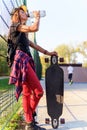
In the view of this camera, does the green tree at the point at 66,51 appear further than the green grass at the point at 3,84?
Yes

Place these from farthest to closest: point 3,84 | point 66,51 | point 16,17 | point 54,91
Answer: point 66,51 < point 54,91 < point 3,84 < point 16,17

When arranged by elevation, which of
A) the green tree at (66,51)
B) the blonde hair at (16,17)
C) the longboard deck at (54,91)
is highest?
the green tree at (66,51)

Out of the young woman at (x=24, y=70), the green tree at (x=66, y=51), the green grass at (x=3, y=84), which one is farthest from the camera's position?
the green tree at (x=66, y=51)

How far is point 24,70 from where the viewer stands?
496 cm

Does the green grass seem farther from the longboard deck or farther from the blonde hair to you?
the blonde hair

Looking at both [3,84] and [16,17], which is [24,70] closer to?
[3,84]

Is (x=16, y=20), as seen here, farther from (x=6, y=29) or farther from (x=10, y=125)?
(x=10, y=125)

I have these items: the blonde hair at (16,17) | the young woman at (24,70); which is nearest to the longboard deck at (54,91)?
the young woman at (24,70)

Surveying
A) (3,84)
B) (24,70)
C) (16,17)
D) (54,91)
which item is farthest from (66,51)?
(24,70)

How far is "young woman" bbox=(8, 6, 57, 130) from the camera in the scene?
16.3 feet

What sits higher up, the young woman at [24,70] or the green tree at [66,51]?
the green tree at [66,51]

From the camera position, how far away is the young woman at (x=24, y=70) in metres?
4.97

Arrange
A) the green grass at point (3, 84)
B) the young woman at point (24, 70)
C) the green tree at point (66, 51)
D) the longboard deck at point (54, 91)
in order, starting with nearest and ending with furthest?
1. the young woman at point (24, 70)
2. the green grass at point (3, 84)
3. the longboard deck at point (54, 91)
4. the green tree at point (66, 51)

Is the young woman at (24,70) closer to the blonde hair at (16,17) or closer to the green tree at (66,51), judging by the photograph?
the blonde hair at (16,17)
